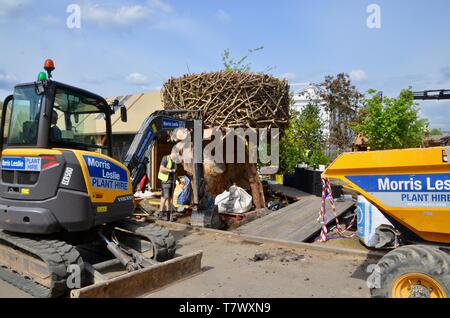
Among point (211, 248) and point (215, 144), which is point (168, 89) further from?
point (211, 248)

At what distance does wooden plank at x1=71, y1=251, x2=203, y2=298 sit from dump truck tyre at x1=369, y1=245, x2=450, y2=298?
2.56m

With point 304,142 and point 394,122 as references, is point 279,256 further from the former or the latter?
point 304,142

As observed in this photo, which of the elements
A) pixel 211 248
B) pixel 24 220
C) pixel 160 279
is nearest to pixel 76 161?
pixel 24 220

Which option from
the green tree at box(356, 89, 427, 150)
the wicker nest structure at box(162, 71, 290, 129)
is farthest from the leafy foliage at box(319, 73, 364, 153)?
the wicker nest structure at box(162, 71, 290, 129)

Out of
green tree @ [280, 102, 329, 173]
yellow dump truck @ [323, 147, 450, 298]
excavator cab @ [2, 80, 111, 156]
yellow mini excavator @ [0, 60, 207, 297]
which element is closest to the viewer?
yellow dump truck @ [323, 147, 450, 298]

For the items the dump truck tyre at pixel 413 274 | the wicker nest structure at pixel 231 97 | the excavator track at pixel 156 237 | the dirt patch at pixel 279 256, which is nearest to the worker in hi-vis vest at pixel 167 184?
the wicker nest structure at pixel 231 97

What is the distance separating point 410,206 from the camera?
163 inches

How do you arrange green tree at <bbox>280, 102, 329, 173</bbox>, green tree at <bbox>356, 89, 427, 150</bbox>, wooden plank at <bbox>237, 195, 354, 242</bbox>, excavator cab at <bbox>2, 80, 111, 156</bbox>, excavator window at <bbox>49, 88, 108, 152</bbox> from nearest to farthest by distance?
excavator cab at <bbox>2, 80, 111, 156</bbox> → excavator window at <bbox>49, 88, 108, 152</bbox> → wooden plank at <bbox>237, 195, 354, 242</bbox> → green tree at <bbox>356, 89, 427, 150</bbox> → green tree at <bbox>280, 102, 329, 173</bbox>

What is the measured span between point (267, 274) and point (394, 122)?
21.5ft

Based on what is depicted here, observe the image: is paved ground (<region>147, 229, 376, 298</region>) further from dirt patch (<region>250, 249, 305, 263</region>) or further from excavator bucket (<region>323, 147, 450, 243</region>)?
excavator bucket (<region>323, 147, 450, 243</region>)

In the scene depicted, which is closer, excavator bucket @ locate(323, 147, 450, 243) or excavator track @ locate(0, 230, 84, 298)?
excavator bucket @ locate(323, 147, 450, 243)

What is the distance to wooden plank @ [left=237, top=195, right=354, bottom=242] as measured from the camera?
26.0 feet

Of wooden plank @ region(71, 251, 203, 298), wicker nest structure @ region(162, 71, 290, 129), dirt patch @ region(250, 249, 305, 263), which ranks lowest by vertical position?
dirt patch @ region(250, 249, 305, 263)

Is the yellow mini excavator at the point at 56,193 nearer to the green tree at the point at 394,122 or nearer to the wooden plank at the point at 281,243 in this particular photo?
the wooden plank at the point at 281,243
